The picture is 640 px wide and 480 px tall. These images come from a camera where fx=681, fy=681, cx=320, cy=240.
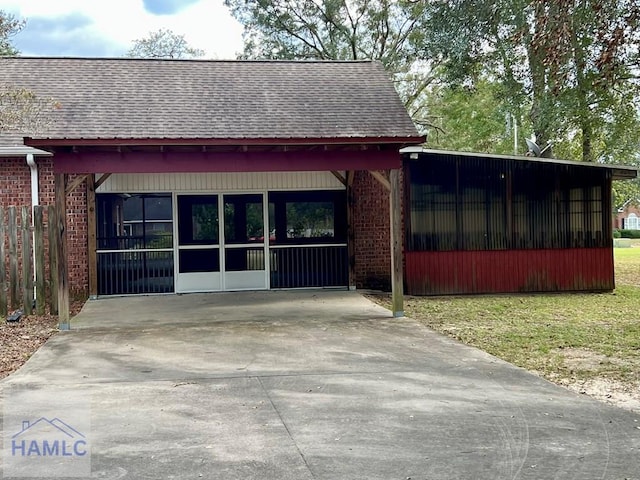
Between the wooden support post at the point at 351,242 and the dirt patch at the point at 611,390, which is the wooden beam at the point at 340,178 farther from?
the dirt patch at the point at 611,390

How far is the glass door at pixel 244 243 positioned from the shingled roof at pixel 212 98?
2322 mm

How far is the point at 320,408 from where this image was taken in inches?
222

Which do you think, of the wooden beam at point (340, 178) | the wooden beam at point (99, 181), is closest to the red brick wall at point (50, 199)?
the wooden beam at point (99, 181)

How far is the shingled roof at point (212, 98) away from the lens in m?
10.8

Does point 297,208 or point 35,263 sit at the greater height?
point 297,208

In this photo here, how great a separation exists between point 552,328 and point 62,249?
733 centimetres

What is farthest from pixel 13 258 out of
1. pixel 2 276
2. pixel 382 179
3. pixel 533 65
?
pixel 533 65

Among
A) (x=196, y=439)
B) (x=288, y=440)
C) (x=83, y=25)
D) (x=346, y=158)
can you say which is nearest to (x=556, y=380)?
(x=288, y=440)

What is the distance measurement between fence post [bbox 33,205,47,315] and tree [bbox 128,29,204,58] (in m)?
32.9

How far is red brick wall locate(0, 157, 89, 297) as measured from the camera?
12672 millimetres

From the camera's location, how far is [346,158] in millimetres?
10656

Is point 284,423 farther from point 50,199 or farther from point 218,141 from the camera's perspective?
point 50,199

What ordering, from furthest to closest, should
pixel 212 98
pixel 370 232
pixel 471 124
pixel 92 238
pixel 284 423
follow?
1. pixel 471 124
2. pixel 370 232
3. pixel 92 238
4. pixel 212 98
5. pixel 284 423

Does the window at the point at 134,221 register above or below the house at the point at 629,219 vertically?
below
